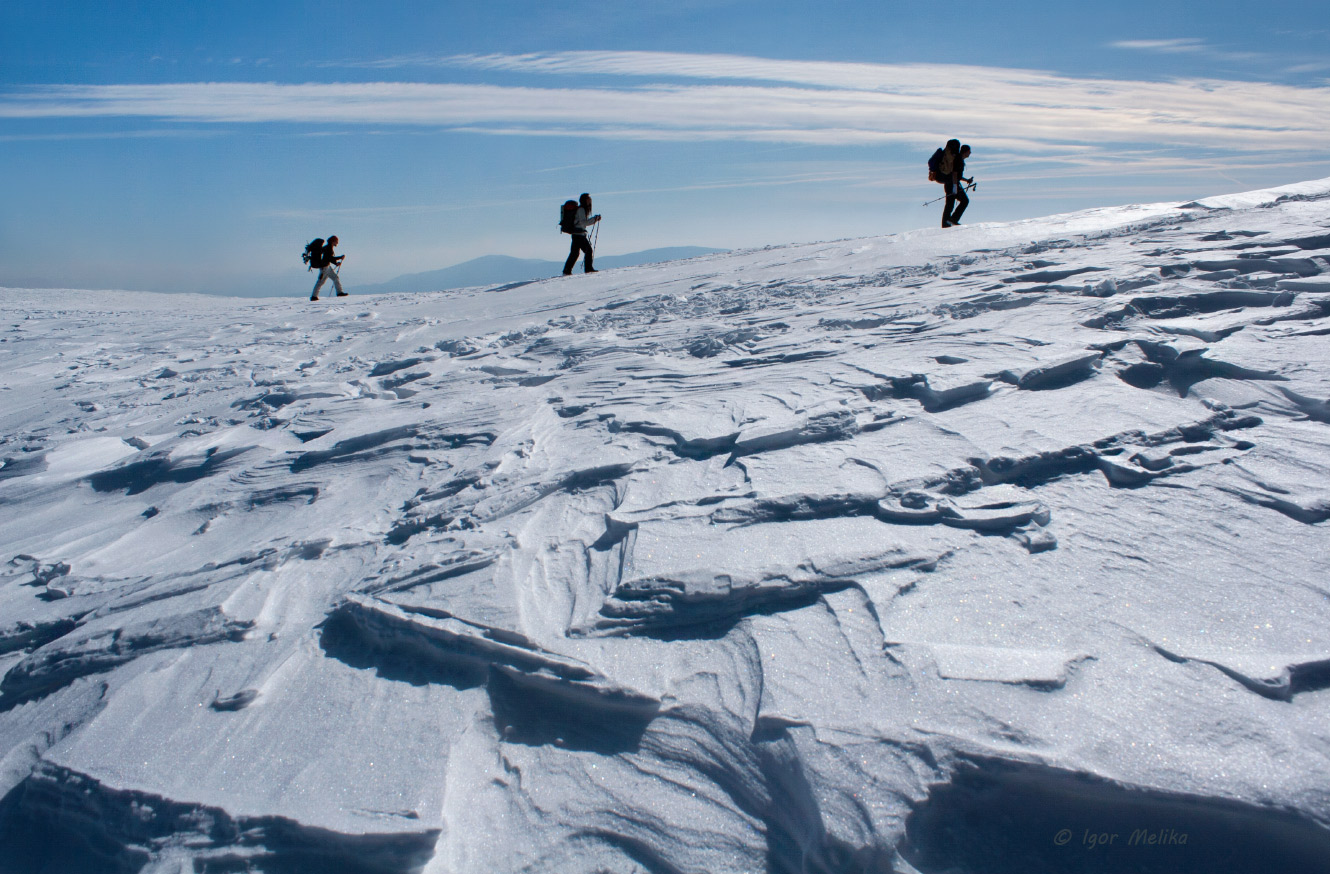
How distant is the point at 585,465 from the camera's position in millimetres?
2969

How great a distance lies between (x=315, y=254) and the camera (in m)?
12.0

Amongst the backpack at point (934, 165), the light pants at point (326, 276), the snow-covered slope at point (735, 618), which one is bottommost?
the snow-covered slope at point (735, 618)

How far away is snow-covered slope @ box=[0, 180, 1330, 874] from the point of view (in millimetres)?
1464

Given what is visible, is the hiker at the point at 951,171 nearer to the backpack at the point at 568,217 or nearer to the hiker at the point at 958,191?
the hiker at the point at 958,191

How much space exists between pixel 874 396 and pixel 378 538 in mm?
2340

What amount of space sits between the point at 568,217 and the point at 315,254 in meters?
4.85

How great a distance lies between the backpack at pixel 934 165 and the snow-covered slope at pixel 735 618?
22.8 feet

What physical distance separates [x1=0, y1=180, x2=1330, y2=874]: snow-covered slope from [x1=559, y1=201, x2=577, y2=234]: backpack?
7.69 meters

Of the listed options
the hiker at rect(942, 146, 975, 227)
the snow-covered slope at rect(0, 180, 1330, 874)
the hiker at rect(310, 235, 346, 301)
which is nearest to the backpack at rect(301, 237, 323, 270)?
the hiker at rect(310, 235, 346, 301)

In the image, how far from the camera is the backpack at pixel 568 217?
35.6 ft

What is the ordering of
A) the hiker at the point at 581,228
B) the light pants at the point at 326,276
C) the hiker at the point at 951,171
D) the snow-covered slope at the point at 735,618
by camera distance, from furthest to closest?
the light pants at the point at 326,276, the hiker at the point at 581,228, the hiker at the point at 951,171, the snow-covered slope at the point at 735,618

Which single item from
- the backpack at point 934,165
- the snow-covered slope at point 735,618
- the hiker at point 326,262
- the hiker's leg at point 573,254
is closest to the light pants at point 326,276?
the hiker at point 326,262

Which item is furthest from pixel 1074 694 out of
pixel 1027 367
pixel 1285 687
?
pixel 1027 367

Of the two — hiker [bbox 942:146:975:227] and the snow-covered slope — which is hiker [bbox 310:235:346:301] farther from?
hiker [bbox 942:146:975:227]
